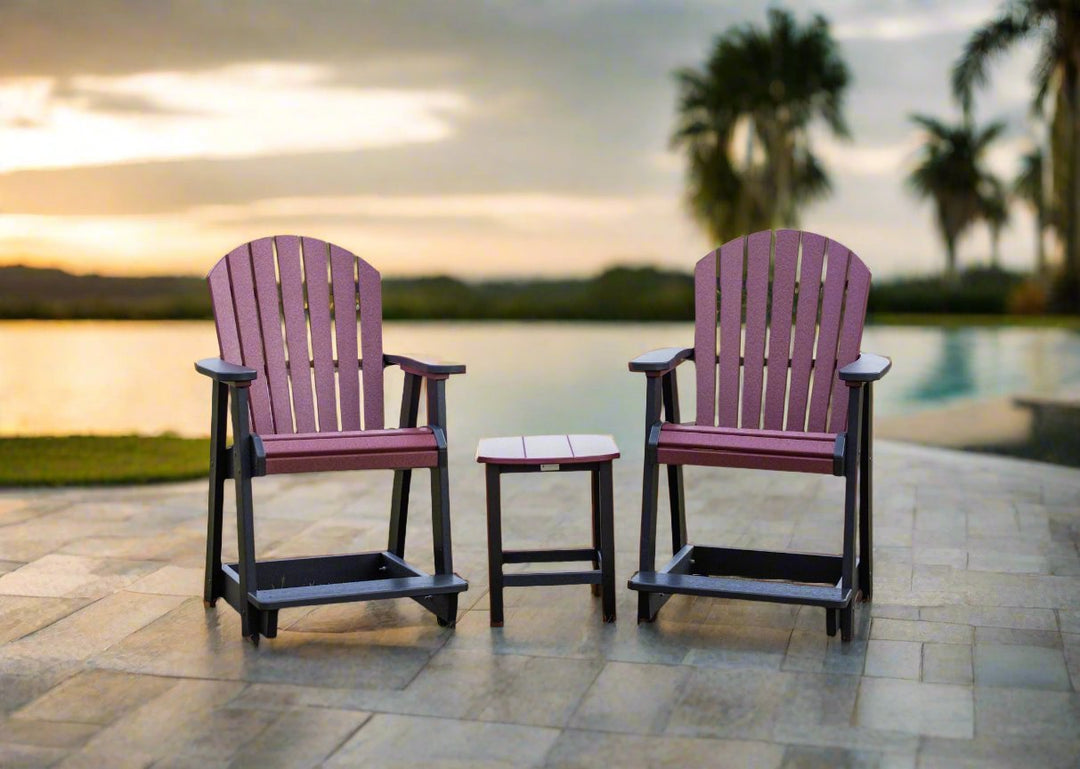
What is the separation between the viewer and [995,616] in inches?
121

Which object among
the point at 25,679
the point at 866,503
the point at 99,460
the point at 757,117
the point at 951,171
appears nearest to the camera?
the point at 25,679

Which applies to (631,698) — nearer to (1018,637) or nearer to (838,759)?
(838,759)

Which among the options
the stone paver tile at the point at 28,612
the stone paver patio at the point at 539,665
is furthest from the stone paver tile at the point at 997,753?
the stone paver tile at the point at 28,612

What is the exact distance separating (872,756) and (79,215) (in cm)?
1372

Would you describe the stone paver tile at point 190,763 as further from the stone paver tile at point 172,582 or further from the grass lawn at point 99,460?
the grass lawn at point 99,460

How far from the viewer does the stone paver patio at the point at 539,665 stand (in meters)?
2.23

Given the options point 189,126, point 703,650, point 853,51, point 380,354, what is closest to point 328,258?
point 380,354

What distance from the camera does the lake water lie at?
1013 centimetres

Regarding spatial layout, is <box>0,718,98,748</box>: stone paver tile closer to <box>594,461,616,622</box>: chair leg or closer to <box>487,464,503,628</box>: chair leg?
<box>487,464,503,628</box>: chair leg

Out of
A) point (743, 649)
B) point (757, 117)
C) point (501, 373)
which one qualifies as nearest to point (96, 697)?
point (743, 649)

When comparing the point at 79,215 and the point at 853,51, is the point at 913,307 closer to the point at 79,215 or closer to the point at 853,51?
the point at 853,51

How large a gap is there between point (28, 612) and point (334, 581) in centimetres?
81

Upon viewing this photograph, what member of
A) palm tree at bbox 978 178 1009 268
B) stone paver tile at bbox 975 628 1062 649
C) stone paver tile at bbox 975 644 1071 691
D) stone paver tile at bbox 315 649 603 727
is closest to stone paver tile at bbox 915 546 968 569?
stone paver tile at bbox 975 628 1062 649

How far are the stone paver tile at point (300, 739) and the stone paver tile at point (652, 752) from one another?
0.42 meters
